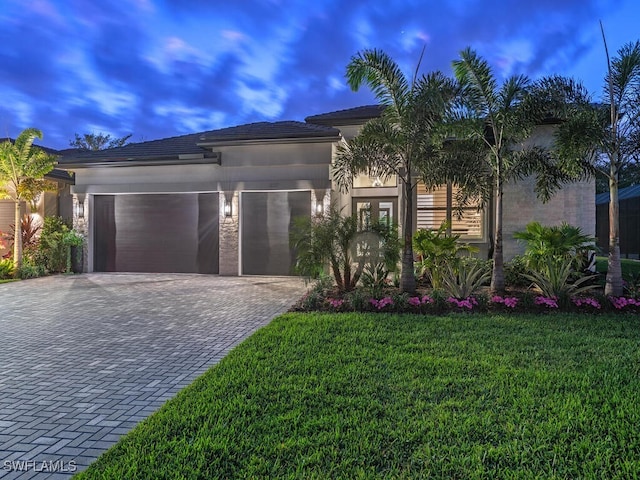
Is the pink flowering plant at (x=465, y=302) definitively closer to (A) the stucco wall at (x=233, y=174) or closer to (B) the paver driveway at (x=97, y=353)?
(B) the paver driveway at (x=97, y=353)

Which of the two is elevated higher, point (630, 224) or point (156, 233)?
point (630, 224)

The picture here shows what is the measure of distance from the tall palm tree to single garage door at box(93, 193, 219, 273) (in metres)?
11.0

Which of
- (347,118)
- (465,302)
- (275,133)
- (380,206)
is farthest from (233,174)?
(465,302)

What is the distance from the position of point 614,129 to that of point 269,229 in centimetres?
983

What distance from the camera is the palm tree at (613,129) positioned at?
305 inches

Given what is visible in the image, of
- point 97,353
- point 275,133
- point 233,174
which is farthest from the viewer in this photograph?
point 233,174

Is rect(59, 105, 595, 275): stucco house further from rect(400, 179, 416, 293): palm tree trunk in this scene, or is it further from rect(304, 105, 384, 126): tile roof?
rect(400, 179, 416, 293): palm tree trunk

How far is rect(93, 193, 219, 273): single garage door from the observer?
14547 mm

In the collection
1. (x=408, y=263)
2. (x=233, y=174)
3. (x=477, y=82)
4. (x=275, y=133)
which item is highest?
(x=275, y=133)

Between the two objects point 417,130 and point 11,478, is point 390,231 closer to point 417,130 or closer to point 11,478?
point 417,130

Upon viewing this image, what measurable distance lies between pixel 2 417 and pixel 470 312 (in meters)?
7.01

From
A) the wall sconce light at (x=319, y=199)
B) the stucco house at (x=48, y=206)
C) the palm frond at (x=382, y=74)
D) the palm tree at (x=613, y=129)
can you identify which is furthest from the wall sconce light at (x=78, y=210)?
the palm tree at (x=613, y=129)

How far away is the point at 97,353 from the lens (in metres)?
5.55

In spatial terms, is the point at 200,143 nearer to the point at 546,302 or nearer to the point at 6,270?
the point at 6,270
